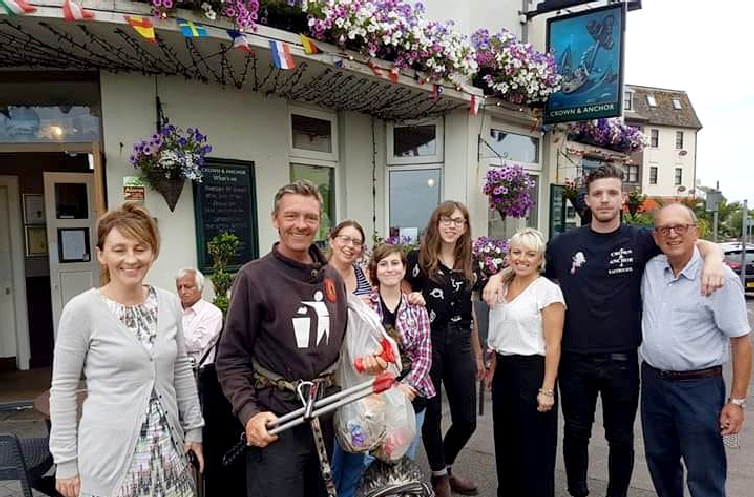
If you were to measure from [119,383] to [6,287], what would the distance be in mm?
5563

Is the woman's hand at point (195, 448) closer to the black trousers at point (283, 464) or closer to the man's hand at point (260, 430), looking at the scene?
the black trousers at point (283, 464)

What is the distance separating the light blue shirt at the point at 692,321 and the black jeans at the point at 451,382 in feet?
3.41

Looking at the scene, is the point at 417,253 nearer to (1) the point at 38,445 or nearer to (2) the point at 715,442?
(2) the point at 715,442

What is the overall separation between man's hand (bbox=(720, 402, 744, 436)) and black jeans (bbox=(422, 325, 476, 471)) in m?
1.30

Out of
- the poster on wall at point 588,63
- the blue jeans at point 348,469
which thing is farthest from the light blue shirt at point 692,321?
the poster on wall at point 588,63

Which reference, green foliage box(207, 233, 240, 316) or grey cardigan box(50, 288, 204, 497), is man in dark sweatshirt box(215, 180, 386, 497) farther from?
green foliage box(207, 233, 240, 316)

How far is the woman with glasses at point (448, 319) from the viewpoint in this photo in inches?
122

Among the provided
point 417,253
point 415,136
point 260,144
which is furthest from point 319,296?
point 415,136

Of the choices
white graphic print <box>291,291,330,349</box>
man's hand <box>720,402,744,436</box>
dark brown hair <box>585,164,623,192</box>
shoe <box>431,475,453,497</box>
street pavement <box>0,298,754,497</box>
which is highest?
dark brown hair <box>585,164,623,192</box>

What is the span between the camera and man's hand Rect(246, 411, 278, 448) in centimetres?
175

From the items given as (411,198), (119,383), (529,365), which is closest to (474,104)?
(411,198)

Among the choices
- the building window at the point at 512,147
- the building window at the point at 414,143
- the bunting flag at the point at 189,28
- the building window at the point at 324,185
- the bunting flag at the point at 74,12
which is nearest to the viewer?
the bunting flag at the point at 74,12

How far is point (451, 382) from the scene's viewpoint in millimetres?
3117

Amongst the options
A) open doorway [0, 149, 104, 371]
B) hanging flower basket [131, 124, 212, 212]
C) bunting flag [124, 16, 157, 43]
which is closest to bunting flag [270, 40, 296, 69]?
bunting flag [124, 16, 157, 43]
